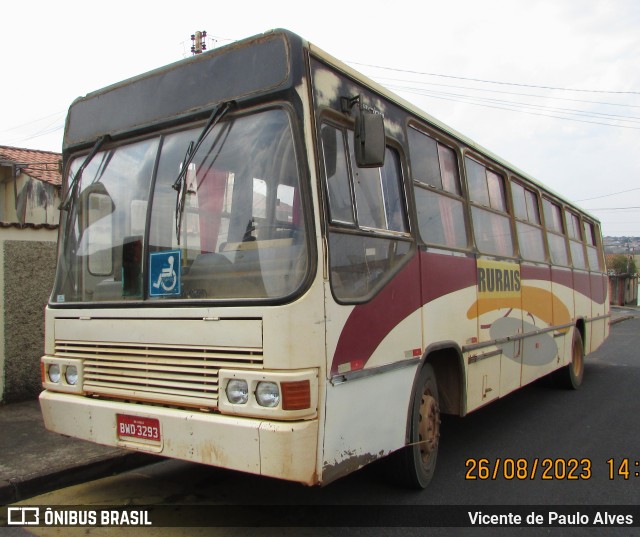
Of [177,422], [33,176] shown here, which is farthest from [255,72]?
[33,176]

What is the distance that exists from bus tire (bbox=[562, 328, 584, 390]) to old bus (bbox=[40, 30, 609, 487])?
4728 millimetres

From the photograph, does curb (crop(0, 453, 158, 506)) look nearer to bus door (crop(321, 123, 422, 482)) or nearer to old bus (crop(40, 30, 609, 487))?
old bus (crop(40, 30, 609, 487))

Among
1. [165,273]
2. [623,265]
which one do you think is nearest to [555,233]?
[165,273]

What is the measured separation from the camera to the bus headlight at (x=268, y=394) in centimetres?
329

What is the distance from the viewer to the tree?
5760cm

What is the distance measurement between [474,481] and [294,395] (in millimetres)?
2589

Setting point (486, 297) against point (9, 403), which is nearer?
point (486, 297)

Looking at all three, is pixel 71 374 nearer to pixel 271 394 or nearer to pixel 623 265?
pixel 271 394

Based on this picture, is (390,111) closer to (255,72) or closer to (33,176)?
(255,72)

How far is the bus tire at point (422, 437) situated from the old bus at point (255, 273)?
22 millimetres

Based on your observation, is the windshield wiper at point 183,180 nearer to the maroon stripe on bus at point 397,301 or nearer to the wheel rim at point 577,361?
the maroon stripe on bus at point 397,301

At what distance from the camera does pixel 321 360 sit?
3.38m

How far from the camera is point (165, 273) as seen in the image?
3.84 metres

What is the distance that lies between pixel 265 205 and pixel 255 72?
0.84m
